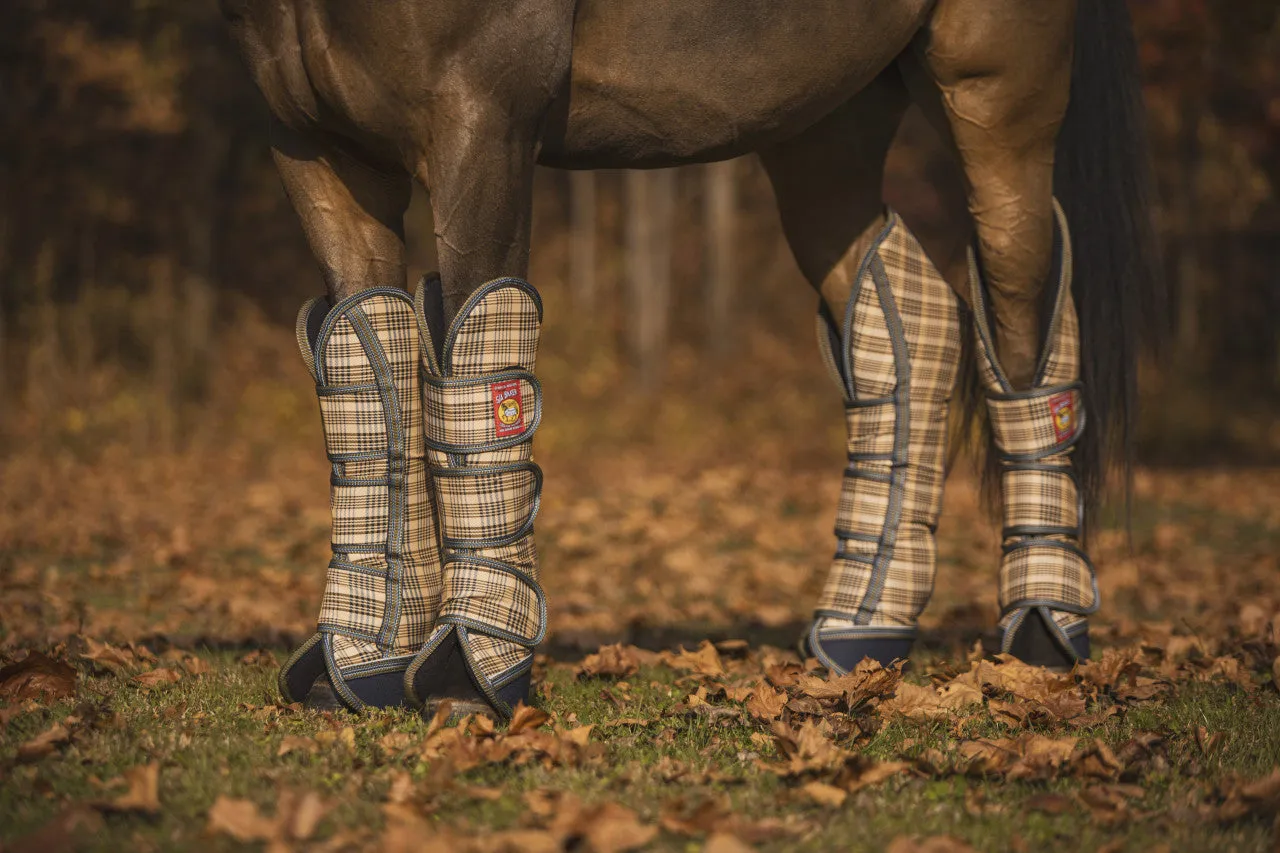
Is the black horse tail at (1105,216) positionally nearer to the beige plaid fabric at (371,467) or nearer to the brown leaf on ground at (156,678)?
the beige plaid fabric at (371,467)

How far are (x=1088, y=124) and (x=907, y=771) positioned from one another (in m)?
2.41

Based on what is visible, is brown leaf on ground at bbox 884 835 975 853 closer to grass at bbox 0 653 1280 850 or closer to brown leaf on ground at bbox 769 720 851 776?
grass at bbox 0 653 1280 850

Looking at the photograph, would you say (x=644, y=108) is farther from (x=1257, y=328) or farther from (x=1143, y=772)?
(x=1257, y=328)

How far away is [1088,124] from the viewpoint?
4.25 metres

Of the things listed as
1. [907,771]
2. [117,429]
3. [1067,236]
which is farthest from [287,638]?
[117,429]

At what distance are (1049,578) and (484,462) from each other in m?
1.90

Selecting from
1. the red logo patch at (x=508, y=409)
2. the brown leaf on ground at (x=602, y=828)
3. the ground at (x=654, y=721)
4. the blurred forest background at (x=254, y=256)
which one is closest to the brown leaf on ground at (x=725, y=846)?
the ground at (x=654, y=721)

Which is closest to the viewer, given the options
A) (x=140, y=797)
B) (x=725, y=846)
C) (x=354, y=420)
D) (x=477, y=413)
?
(x=725, y=846)

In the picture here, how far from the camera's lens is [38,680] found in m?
3.36

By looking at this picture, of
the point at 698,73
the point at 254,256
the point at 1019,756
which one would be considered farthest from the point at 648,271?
the point at 1019,756

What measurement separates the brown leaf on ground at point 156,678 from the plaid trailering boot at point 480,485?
929 mm

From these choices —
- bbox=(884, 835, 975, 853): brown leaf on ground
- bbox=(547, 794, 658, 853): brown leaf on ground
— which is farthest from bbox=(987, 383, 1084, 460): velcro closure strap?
bbox=(547, 794, 658, 853): brown leaf on ground

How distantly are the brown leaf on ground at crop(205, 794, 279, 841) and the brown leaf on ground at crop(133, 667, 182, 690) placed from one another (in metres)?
1.36

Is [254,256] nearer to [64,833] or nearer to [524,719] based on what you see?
[524,719]
